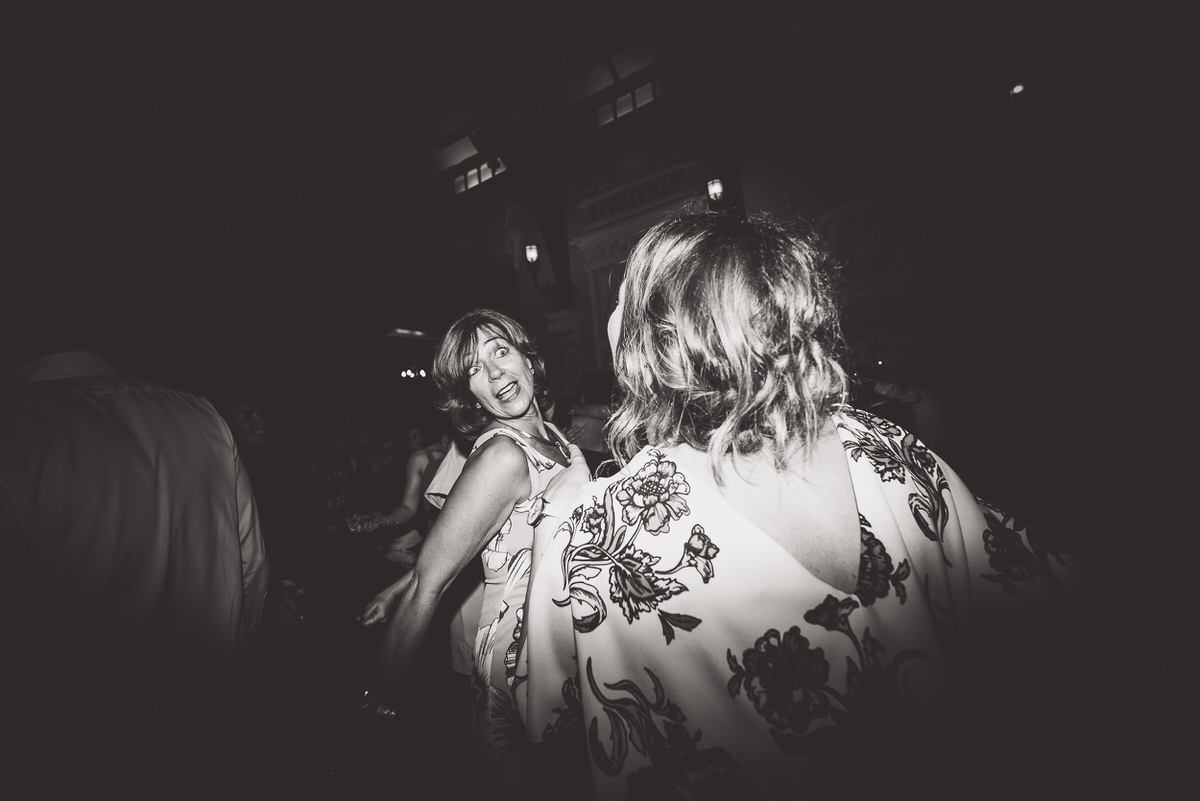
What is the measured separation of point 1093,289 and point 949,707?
5.88 metres

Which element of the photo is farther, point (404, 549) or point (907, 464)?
point (404, 549)

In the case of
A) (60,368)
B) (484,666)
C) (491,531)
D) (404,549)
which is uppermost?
(60,368)

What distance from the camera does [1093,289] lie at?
4531 millimetres

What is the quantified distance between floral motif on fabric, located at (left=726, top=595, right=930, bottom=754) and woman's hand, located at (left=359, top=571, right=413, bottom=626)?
109 cm

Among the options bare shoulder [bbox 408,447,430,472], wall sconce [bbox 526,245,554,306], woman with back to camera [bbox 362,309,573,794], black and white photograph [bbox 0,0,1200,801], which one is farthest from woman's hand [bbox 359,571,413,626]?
wall sconce [bbox 526,245,554,306]

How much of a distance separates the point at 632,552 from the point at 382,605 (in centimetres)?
111

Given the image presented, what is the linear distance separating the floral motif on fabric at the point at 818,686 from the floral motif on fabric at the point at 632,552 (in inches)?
4.8

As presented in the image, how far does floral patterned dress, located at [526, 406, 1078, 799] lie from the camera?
2.35 ft

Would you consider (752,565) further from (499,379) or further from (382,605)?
(382,605)

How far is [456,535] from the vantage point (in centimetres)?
125

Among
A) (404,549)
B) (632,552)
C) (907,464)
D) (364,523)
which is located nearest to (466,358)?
(632,552)

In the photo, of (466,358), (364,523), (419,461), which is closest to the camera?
(466,358)

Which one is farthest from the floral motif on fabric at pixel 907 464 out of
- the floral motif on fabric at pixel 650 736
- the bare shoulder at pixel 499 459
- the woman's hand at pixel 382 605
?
the woman's hand at pixel 382 605

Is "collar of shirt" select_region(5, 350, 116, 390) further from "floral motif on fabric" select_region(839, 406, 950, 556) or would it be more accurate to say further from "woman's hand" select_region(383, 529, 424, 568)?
"woman's hand" select_region(383, 529, 424, 568)
